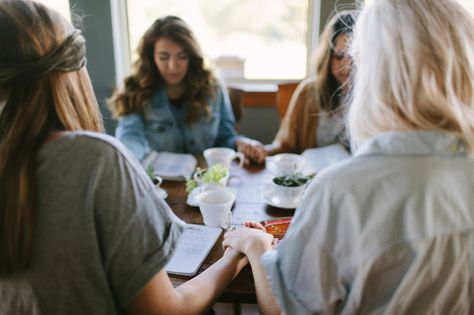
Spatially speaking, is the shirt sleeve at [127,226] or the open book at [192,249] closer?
the shirt sleeve at [127,226]

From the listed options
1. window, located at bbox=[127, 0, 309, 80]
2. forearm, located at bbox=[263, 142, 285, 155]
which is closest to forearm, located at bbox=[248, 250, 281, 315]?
forearm, located at bbox=[263, 142, 285, 155]

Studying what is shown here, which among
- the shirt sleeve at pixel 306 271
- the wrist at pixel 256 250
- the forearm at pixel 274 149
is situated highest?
the shirt sleeve at pixel 306 271

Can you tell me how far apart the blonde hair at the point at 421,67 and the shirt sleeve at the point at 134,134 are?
4.17ft

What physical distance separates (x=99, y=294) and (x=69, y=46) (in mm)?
443

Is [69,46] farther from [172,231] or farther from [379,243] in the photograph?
[379,243]

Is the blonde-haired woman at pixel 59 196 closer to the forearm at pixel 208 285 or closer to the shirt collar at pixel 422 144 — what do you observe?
the forearm at pixel 208 285

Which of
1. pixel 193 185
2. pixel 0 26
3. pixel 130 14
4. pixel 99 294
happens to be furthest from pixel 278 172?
pixel 130 14

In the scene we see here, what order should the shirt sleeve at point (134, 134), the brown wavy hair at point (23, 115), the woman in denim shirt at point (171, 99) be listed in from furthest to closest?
the woman in denim shirt at point (171, 99) < the shirt sleeve at point (134, 134) < the brown wavy hair at point (23, 115)

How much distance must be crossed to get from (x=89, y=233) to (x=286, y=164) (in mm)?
1049

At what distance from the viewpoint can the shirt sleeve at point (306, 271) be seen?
81cm

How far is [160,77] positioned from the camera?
2.21m

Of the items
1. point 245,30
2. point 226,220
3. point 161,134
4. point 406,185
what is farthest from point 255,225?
point 245,30

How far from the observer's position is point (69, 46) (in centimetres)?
77

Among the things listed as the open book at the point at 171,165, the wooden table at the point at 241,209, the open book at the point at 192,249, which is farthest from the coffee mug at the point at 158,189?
the open book at the point at 192,249
